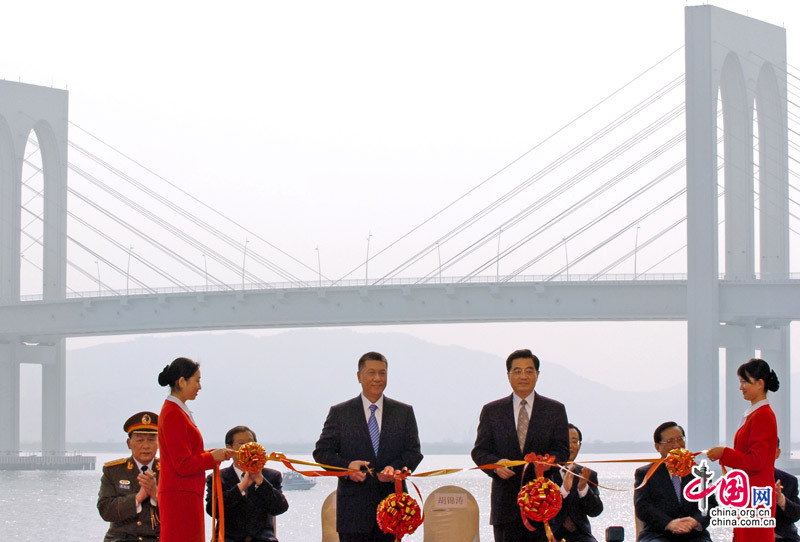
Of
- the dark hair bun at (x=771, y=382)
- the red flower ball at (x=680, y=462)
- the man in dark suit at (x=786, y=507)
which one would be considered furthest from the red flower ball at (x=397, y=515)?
the man in dark suit at (x=786, y=507)

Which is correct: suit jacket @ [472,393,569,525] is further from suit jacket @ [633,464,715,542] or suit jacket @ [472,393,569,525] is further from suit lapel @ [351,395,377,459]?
suit jacket @ [633,464,715,542]

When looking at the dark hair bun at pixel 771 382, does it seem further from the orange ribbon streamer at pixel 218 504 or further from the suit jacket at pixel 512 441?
the orange ribbon streamer at pixel 218 504

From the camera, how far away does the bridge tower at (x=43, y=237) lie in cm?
4334

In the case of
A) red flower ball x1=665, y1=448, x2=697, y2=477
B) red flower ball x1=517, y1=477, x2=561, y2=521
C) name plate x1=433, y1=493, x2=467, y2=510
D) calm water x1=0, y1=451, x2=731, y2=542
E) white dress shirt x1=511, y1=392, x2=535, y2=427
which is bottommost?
calm water x1=0, y1=451, x2=731, y2=542

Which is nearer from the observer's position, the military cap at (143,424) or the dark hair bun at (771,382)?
the dark hair bun at (771,382)

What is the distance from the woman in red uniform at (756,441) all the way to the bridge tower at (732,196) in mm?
25836

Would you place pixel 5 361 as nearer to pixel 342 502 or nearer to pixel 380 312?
pixel 380 312

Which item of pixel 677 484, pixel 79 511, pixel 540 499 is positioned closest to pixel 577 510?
pixel 677 484

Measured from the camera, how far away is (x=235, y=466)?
7.71m

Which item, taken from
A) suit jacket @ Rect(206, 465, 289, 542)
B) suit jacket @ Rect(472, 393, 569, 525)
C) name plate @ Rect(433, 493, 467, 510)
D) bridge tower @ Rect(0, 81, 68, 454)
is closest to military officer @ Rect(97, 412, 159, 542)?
suit jacket @ Rect(206, 465, 289, 542)

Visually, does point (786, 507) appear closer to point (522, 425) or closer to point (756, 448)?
point (756, 448)

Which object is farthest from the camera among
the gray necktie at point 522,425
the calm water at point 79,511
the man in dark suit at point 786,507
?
the calm water at point 79,511

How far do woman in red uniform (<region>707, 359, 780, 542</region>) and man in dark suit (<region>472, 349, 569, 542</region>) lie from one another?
826mm

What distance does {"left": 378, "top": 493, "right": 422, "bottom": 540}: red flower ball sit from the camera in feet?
21.5
